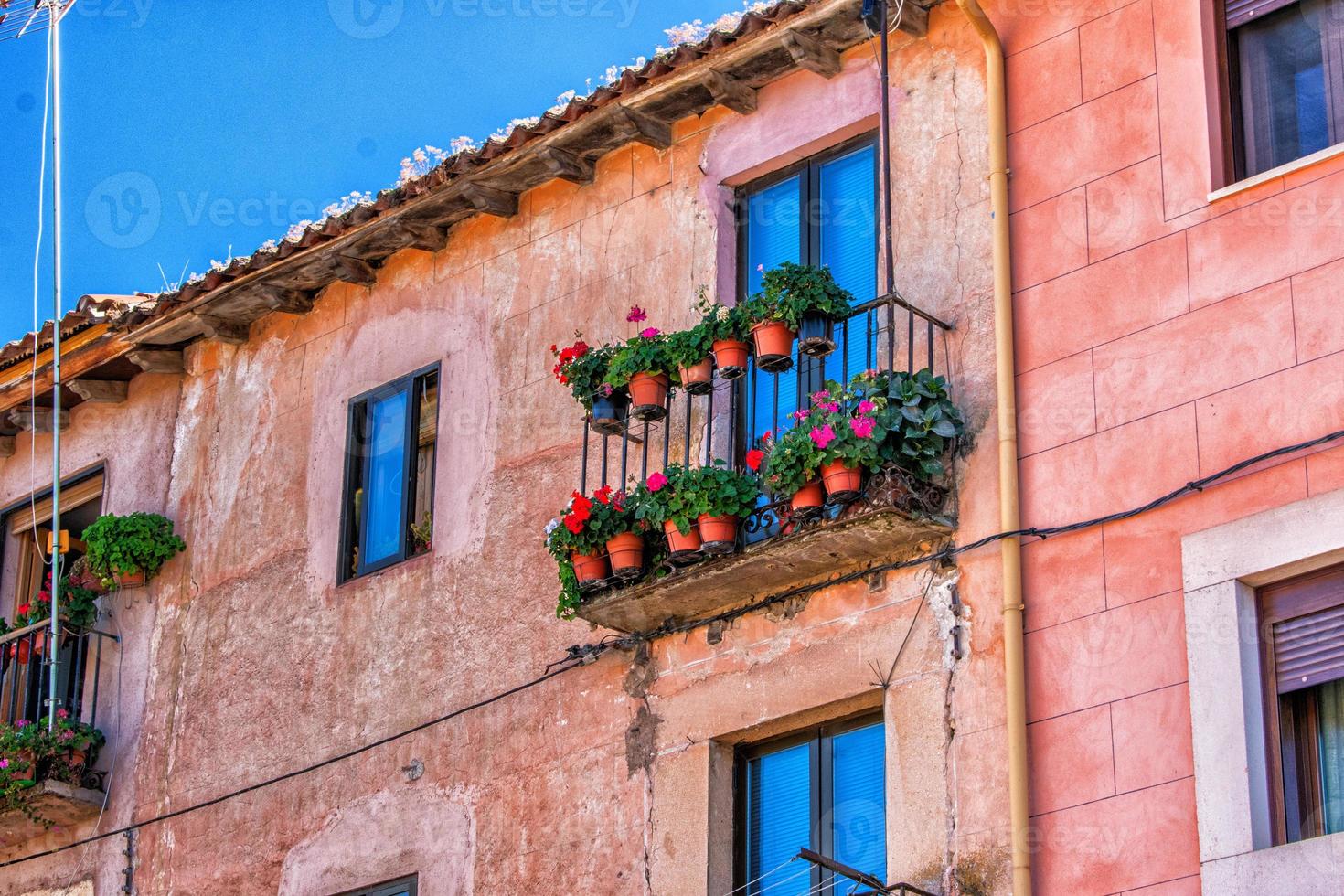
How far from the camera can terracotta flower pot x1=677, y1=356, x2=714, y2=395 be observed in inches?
488

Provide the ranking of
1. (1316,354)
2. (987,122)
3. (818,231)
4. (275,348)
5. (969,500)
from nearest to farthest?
1. (1316,354)
2. (969,500)
3. (987,122)
4. (818,231)
5. (275,348)

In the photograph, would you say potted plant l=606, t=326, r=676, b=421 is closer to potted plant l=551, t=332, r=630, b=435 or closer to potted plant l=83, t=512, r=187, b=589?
potted plant l=551, t=332, r=630, b=435

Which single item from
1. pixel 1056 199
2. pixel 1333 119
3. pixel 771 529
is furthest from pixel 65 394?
pixel 1333 119

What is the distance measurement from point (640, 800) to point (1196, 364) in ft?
12.1

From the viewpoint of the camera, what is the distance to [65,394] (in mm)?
17344

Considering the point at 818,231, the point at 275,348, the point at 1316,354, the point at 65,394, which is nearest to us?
the point at 1316,354

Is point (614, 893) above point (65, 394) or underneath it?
underneath

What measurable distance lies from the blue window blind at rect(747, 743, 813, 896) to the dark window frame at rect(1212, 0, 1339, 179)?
347cm

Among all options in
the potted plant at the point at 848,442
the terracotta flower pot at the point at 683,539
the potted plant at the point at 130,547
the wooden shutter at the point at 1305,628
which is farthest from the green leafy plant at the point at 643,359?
the potted plant at the point at 130,547

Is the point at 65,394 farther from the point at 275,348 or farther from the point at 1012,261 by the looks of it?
the point at 1012,261

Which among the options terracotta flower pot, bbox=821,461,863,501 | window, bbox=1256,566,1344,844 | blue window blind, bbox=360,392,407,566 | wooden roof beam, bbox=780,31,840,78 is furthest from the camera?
blue window blind, bbox=360,392,407,566

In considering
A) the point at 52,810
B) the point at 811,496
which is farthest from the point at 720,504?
the point at 52,810

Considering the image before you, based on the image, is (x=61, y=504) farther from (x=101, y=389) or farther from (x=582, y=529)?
(x=582, y=529)

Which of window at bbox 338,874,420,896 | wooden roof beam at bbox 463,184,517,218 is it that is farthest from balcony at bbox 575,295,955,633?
window at bbox 338,874,420,896
